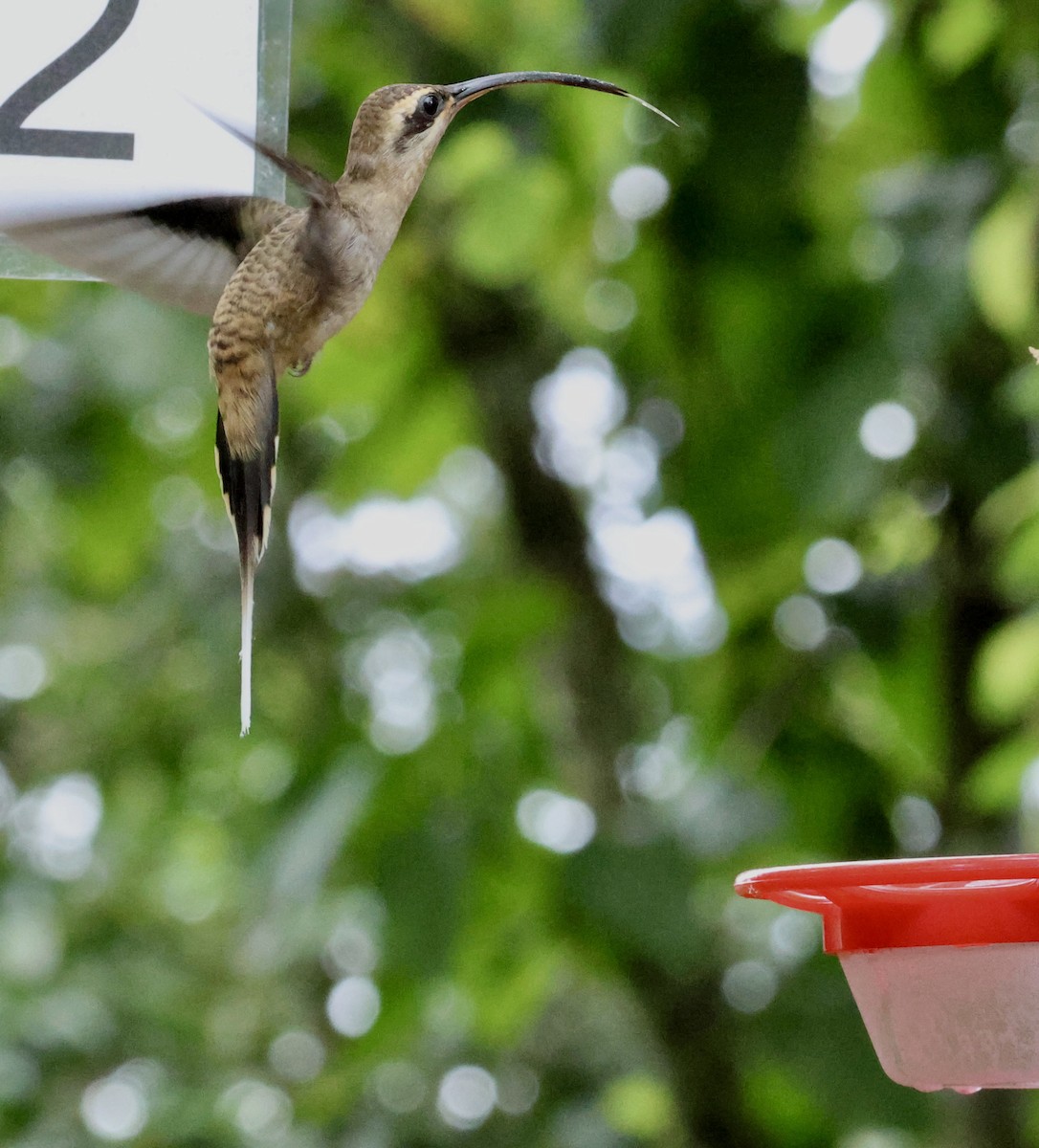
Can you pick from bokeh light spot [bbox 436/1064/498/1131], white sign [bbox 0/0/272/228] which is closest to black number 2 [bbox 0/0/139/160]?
white sign [bbox 0/0/272/228]

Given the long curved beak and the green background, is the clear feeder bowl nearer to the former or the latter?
the long curved beak

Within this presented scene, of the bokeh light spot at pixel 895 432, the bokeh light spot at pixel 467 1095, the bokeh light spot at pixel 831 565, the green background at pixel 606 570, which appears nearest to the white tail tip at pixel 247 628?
the green background at pixel 606 570

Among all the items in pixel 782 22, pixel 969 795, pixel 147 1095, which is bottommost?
pixel 147 1095

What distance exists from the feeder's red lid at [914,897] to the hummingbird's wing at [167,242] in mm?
227

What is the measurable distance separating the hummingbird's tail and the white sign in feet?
0.20

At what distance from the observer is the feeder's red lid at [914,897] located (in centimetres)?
41

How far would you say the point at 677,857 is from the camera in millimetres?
1322

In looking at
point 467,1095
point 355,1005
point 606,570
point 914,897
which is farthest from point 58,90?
point 467,1095

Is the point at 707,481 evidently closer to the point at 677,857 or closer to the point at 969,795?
the point at 677,857

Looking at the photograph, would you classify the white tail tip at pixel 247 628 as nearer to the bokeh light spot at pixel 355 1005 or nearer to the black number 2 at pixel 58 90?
the black number 2 at pixel 58 90

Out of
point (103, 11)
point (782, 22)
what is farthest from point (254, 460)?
point (782, 22)

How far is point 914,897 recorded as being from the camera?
0.45 meters

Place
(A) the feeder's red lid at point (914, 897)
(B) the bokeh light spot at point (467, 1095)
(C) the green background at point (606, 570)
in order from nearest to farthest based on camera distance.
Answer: (A) the feeder's red lid at point (914, 897)
(C) the green background at point (606, 570)
(B) the bokeh light spot at point (467, 1095)

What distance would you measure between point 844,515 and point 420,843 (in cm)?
58
